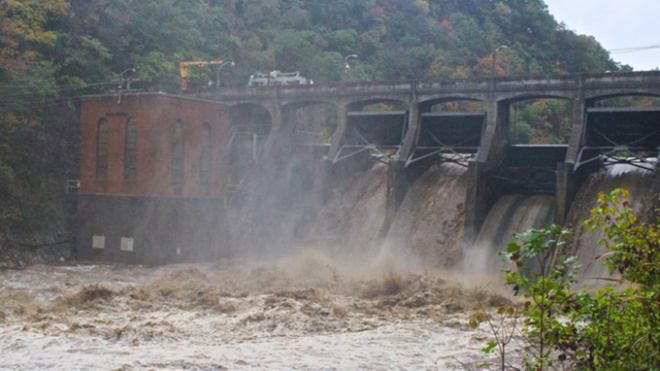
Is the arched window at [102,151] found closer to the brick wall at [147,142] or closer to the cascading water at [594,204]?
the brick wall at [147,142]

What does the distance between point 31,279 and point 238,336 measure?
13326 mm

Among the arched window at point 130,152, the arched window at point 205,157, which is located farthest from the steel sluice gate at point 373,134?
the arched window at point 130,152

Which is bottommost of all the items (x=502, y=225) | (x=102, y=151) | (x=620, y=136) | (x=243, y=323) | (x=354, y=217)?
(x=243, y=323)

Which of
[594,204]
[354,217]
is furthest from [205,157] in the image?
[594,204]

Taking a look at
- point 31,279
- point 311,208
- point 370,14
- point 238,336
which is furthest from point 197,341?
point 370,14

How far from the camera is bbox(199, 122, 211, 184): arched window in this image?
38.4 metres

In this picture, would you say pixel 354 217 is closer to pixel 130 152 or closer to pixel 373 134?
pixel 373 134

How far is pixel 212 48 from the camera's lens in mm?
62062

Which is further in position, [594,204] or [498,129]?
[498,129]

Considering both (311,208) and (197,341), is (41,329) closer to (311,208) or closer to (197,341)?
(197,341)

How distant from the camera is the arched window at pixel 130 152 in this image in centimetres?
3588

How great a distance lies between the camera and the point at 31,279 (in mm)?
28797

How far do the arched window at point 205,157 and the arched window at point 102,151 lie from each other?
4.51m

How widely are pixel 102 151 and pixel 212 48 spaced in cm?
2680
